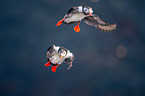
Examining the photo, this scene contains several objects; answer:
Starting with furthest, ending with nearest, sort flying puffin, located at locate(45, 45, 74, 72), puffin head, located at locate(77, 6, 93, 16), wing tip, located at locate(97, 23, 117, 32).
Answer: flying puffin, located at locate(45, 45, 74, 72), wing tip, located at locate(97, 23, 117, 32), puffin head, located at locate(77, 6, 93, 16)

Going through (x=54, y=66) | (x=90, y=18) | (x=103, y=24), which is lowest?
→ (x=54, y=66)

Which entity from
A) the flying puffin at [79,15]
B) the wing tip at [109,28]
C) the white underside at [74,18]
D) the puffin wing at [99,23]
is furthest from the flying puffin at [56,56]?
the wing tip at [109,28]

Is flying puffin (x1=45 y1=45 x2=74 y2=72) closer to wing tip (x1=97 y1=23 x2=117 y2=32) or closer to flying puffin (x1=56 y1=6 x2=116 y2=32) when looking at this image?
flying puffin (x1=56 y1=6 x2=116 y2=32)

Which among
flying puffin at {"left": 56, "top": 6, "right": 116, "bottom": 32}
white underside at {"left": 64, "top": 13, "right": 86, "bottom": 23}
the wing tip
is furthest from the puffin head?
the wing tip

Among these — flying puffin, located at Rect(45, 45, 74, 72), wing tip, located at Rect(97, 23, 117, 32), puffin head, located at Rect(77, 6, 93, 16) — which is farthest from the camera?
flying puffin, located at Rect(45, 45, 74, 72)

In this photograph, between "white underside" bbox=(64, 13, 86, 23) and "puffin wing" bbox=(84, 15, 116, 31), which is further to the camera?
"puffin wing" bbox=(84, 15, 116, 31)

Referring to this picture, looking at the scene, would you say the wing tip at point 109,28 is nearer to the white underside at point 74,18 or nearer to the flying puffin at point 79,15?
the flying puffin at point 79,15

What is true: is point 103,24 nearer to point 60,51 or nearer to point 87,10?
point 87,10

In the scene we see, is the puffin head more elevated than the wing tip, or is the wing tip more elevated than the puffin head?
the puffin head

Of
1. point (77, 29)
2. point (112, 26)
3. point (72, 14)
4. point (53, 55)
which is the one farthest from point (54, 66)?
point (112, 26)
